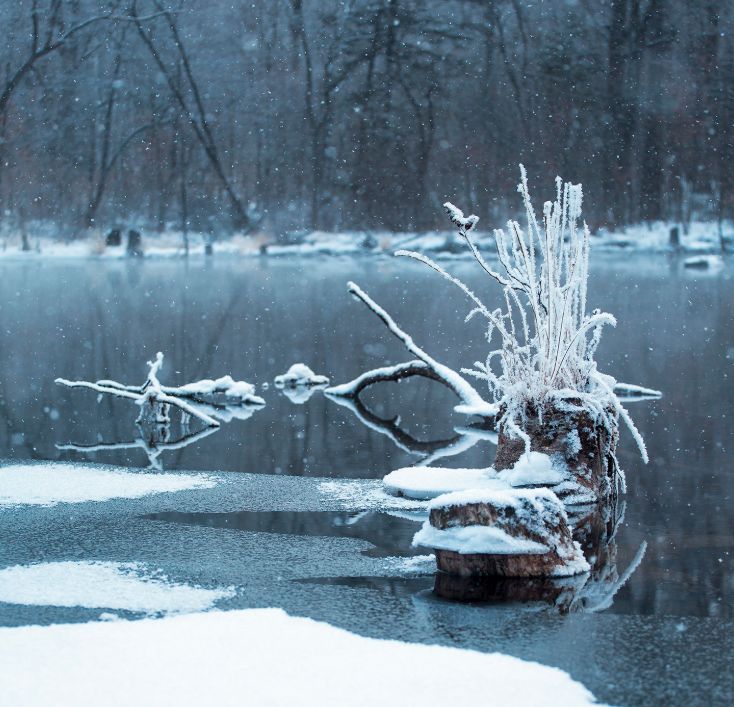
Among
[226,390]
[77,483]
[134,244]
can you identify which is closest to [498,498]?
[77,483]

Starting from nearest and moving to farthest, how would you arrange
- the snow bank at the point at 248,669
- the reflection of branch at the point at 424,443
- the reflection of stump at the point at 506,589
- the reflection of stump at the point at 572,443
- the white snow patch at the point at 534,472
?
the snow bank at the point at 248,669 < the reflection of stump at the point at 506,589 < the white snow patch at the point at 534,472 < the reflection of stump at the point at 572,443 < the reflection of branch at the point at 424,443

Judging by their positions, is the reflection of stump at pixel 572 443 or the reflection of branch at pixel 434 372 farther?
the reflection of branch at pixel 434 372

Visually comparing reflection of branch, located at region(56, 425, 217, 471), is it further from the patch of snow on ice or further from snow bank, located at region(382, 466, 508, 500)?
snow bank, located at region(382, 466, 508, 500)

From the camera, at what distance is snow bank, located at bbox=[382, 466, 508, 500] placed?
5.61m

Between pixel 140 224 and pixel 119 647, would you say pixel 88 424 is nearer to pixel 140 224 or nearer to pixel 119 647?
pixel 119 647

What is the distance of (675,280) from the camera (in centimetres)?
2847

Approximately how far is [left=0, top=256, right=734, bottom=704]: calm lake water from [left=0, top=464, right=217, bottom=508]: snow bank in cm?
29

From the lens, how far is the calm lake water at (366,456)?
3.56 metres

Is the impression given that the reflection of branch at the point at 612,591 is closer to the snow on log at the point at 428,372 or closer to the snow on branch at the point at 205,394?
the snow on log at the point at 428,372

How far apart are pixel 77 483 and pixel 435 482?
187cm

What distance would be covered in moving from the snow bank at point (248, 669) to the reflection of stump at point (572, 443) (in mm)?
2339

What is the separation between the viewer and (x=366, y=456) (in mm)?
7641

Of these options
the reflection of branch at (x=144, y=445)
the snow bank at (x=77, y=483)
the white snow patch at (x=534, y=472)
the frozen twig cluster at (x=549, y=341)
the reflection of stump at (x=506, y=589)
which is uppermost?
the frozen twig cluster at (x=549, y=341)

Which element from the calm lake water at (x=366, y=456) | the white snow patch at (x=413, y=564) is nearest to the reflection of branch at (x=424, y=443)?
the calm lake water at (x=366, y=456)
